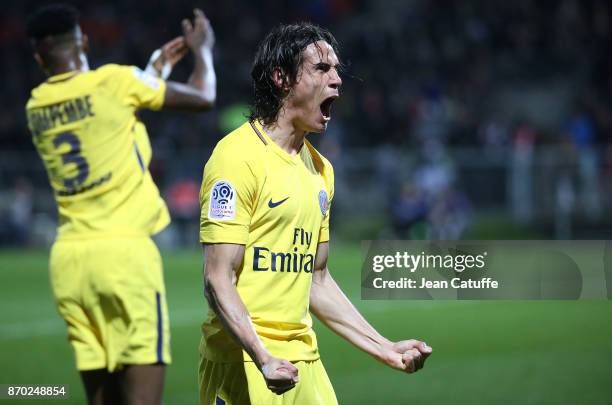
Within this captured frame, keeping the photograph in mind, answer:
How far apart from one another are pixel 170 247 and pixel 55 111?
19.3 metres

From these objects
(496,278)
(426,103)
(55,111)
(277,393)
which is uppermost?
(426,103)

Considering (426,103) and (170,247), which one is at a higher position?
(426,103)

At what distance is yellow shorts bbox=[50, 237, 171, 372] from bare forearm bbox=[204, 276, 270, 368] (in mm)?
794

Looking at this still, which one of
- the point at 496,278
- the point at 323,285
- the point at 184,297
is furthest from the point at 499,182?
the point at 323,285

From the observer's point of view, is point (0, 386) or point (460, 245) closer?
point (0, 386)

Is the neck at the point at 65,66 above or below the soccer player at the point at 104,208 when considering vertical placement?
above

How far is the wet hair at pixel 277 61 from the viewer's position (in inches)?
171

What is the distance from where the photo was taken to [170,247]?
2414 cm

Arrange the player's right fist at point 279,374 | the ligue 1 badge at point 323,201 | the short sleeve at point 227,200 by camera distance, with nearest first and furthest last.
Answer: the player's right fist at point 279,374 → the short sleeve at point 227,200 → the ligue 1 badge at point 323,201

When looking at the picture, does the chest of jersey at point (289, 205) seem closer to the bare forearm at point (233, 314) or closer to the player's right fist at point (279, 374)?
the bare forearm at point (233, 314)

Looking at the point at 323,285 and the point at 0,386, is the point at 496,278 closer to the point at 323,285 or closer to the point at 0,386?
the point at 0,386

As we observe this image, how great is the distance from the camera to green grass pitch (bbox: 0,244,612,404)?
9.13 meters

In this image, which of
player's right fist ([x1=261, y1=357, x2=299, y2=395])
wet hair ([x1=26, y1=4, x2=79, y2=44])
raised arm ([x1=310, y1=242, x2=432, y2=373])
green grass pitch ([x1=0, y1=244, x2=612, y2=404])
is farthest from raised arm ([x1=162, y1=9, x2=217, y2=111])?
green grass pitch ([x1=0, y1=244, x2=612, y2=404])

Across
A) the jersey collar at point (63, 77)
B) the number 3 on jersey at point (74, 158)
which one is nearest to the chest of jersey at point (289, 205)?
the number 3 on jersey at point (74, 158)
